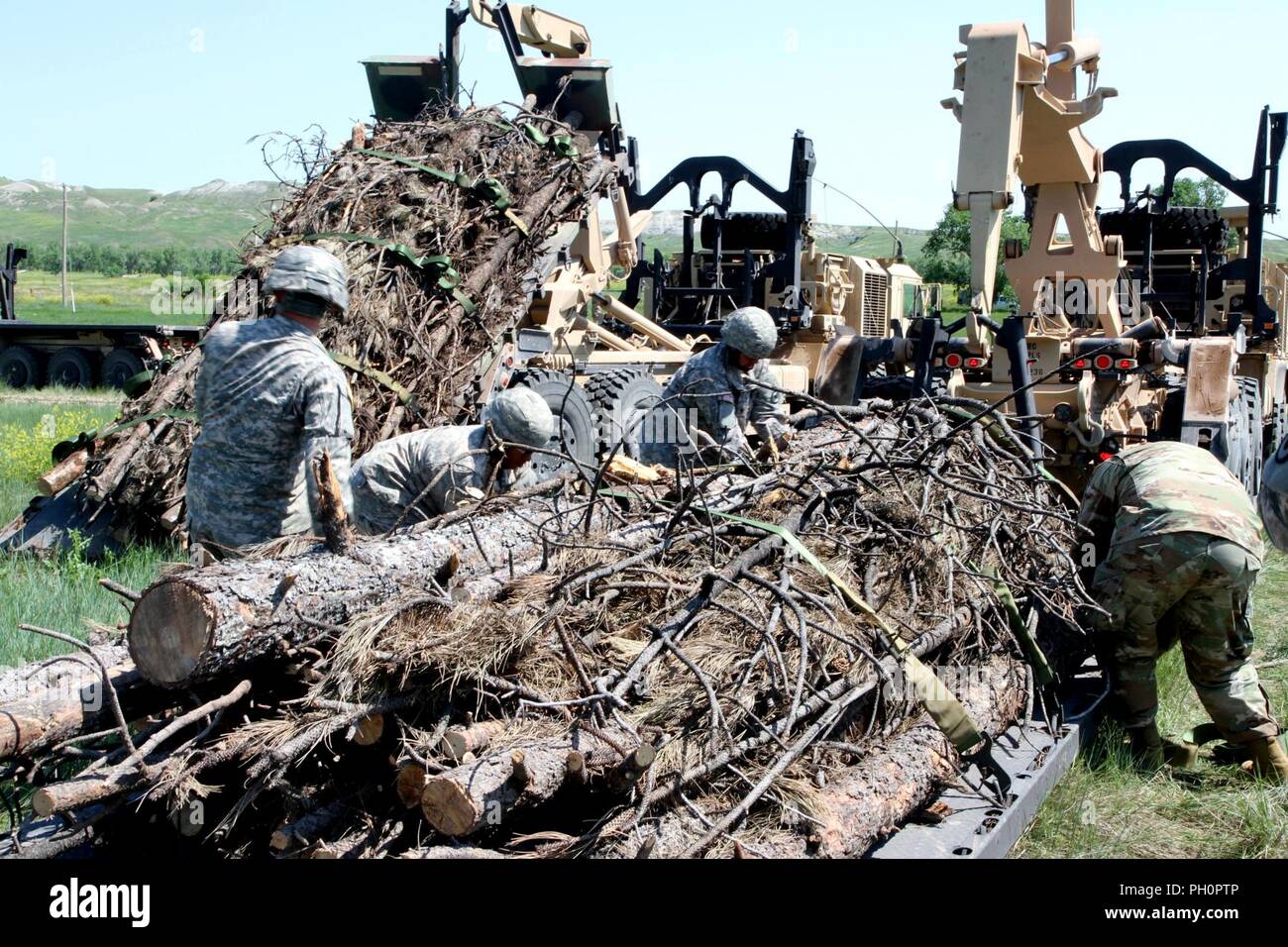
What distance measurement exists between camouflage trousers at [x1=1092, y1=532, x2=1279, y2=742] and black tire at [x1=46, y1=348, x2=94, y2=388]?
918 inches

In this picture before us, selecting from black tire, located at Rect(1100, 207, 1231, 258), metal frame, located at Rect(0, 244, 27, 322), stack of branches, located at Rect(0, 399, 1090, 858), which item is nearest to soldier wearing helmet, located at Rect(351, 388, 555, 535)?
stack of branches, located at Rect(0, 399, 1090, 858)

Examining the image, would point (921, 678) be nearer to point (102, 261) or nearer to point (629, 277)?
point (629, 277)

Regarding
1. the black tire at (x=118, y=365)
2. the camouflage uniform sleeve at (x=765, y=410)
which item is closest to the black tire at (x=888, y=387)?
the camouflage uniform sleeve at (x=765, y=410)

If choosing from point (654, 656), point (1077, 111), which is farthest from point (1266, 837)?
point (1077, 111)

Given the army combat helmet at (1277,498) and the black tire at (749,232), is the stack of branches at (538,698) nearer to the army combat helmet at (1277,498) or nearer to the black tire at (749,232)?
the army combat helmet at (1277,498)

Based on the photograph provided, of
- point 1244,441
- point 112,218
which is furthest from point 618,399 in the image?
point 112,218

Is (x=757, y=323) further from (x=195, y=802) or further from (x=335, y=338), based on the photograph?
(x=195, y=802)

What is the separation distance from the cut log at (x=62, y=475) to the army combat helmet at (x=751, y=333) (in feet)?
13.4

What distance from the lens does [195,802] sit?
10.5 ft

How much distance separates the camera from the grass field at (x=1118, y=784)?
4.29 m

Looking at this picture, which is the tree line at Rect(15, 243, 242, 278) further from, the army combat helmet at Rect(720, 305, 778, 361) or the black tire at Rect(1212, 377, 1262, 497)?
the army combat helmet at Rect(720, 305, 778, 361)

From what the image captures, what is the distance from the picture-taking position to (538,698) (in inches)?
129

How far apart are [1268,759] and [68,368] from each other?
80.2ft
